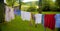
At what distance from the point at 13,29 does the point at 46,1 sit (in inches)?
23.9

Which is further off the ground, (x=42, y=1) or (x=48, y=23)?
(x=42, y=1)

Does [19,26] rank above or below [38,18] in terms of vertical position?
below

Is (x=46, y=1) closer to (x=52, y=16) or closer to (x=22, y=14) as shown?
(x=52, y=16)

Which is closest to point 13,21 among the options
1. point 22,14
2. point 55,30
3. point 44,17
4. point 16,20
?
point 16,20

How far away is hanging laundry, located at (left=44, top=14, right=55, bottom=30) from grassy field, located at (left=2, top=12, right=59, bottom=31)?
62 millimetres

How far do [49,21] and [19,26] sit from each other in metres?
0.42

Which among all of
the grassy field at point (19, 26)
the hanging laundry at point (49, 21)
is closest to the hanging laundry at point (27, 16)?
the grassy field at point (19, 26)

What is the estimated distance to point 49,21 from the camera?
1.79m

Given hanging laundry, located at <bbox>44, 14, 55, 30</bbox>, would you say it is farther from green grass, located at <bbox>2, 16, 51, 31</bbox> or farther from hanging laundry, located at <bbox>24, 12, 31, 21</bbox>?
hanging laundry, located at <bbox>24, 12, 31, 21</bbox>

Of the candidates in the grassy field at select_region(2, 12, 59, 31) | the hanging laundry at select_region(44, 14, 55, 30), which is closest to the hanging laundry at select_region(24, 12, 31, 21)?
the grassy field at select_region(2, 12, 59, 31)

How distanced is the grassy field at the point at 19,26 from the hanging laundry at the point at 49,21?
0.06m

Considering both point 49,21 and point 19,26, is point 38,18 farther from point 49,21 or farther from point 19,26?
point 19,26

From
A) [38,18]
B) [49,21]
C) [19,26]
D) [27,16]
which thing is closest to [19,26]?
[19,26]

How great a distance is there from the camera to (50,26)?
1.79 metres
